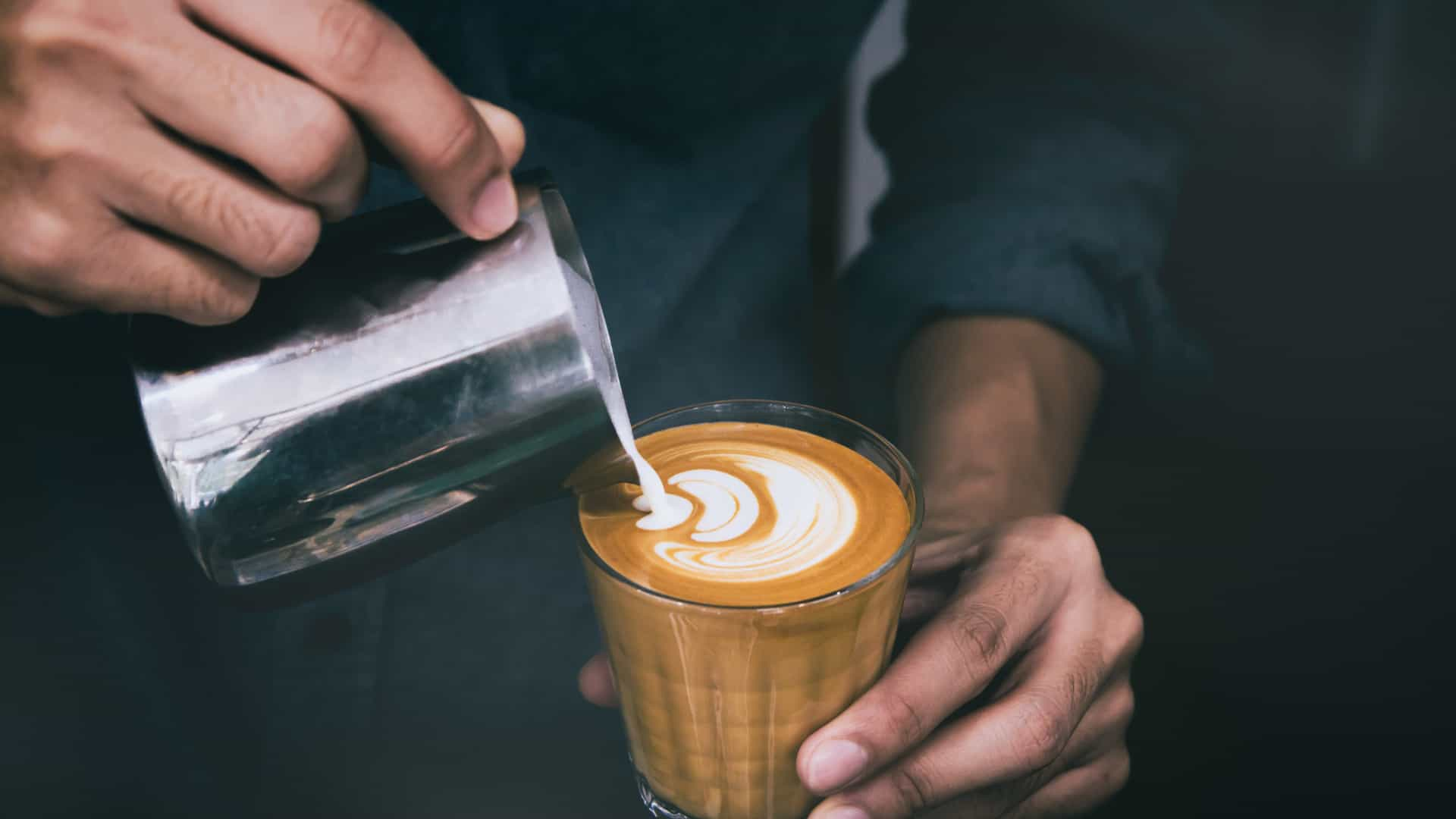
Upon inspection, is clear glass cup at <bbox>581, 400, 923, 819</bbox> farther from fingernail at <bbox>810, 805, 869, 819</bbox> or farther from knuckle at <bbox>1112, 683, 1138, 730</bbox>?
knuckle at <bbox>1112, 683, 1138, 730</bbox>

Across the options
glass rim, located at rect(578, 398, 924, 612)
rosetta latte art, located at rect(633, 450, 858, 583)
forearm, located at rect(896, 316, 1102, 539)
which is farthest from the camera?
forearm, located at rect(896, 316, 1102, 539)

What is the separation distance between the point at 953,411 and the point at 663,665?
0.54 metres

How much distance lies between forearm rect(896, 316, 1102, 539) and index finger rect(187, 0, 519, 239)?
2.12 feet

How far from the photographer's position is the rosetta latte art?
82 cm

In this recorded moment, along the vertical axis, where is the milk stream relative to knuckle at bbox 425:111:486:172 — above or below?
below

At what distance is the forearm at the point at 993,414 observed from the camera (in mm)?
1122

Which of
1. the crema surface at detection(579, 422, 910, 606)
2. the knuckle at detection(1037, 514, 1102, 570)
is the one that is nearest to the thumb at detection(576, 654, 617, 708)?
the crema surface at detection(579, 422, 910, 606)

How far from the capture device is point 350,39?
0.60 meters

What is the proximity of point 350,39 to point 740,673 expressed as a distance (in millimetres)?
495

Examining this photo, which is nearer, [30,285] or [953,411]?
[30,285]

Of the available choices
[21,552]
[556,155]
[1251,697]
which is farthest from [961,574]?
[21,552]

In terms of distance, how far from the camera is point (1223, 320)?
1.98 m

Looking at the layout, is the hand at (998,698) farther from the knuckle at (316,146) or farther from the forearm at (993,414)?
the knuckle at (316,146)

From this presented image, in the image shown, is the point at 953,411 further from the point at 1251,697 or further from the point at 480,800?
the point at 1251,697
